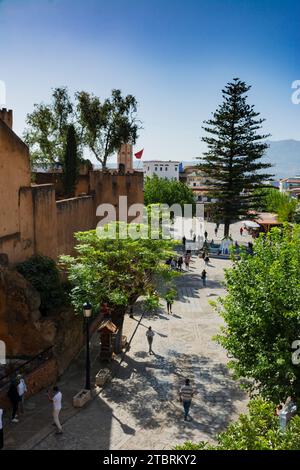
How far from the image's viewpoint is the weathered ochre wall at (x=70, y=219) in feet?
68.7

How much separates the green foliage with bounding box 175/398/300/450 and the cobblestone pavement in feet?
14.4

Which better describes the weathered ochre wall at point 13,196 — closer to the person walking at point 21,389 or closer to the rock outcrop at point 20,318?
the rock outcrop at point 20,318

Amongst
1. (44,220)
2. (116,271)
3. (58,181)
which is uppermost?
(58,181)

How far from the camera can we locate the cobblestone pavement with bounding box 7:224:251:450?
37.7 feet

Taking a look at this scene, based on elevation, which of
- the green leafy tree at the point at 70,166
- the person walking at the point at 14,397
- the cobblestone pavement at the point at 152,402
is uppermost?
the green leafy tree at the point at 70,166

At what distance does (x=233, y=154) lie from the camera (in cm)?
4009

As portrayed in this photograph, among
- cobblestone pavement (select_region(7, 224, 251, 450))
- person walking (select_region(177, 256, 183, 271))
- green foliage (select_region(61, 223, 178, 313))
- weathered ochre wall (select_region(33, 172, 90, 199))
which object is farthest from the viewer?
person walking (select_region(177, 256, 183, 271))

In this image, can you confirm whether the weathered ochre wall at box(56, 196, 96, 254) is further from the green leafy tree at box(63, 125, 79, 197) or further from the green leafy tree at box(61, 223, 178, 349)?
the green leafy tree at box(61, 223, 178, 349)

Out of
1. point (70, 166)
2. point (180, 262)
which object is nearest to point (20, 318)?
point (70, 166)

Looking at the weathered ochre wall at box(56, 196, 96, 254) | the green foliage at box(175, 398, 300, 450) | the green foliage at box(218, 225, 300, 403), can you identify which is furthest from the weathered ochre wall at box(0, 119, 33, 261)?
the green foliage at box(175, 398, 300, 450)

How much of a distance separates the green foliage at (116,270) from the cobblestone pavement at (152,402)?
2331mm

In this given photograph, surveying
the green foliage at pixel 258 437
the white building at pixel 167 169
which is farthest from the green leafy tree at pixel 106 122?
Answer: the white building at pixel 167 169

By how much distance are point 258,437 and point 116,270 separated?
10.4 meters

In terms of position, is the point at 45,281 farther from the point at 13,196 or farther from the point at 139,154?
the point at 139,154
